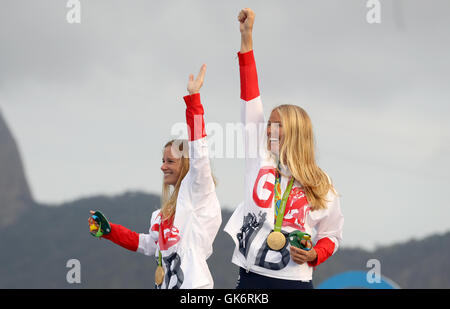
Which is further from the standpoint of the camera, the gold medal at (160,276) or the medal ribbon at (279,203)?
the gold medal at (160,276)

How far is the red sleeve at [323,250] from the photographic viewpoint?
2.63 metres

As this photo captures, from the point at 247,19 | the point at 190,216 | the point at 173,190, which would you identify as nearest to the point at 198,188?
the point at 190,216

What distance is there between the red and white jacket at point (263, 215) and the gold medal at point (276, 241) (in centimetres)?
3

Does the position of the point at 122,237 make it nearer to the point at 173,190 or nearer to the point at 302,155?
the point at 173,190

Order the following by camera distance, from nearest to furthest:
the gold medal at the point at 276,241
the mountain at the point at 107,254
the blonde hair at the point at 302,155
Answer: the gold medal at the point at 276,241 < the blonde hair at the point at 302,155 < the mountain at the point at 107,254

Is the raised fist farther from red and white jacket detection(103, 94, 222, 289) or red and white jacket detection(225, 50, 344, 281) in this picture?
red and white jacket detection(103, 94, 222, 289)

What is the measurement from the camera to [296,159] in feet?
8.92

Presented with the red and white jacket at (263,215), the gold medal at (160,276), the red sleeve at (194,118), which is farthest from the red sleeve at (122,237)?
the red sleeve at (194,118)

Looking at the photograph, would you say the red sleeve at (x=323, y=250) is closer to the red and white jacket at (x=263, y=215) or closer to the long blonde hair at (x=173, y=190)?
the red and white jacket at (x=263, y=215)

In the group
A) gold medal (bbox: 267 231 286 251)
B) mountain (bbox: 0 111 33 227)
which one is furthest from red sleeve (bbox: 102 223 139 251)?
mountain (bbox: 0 111 33 227)

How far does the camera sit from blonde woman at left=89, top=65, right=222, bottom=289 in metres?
2.69
